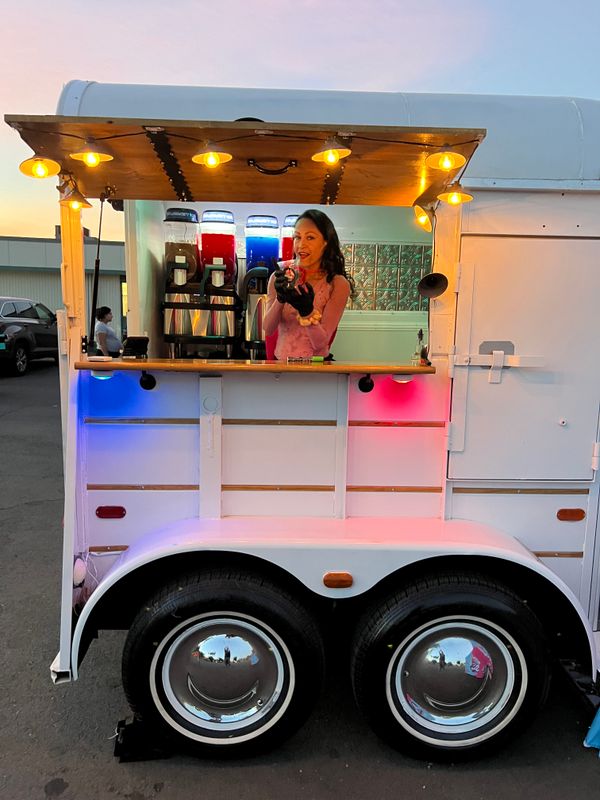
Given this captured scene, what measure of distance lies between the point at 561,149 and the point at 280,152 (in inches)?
47.6

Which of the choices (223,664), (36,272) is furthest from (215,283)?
(36,272)

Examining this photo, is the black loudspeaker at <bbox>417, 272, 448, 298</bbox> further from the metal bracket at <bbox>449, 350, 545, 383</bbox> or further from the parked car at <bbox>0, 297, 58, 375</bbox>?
the parked car at <bbox>0, 297, 58, 375</bbox>

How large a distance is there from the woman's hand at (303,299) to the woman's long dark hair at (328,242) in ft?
0.75

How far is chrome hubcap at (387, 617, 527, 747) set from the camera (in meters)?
2.29

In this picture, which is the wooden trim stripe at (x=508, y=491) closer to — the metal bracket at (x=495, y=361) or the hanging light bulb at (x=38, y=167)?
the metal bracket at (x=495, y=361)

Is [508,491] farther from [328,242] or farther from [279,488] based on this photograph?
[328,242]

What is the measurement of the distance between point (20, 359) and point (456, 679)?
16088mm

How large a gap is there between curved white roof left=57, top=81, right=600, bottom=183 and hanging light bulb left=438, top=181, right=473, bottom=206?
0.14 metres

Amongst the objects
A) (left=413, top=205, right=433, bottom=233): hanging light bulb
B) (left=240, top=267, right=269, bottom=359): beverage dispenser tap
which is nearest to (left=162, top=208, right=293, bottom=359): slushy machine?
(left=240, top=267, right=269, bottom=359): beverage dispenser tap

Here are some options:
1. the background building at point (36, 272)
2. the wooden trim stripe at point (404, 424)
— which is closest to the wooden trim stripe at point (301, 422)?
the wooden trim stripe at point (404, 424)

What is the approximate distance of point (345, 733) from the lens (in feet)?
8.36

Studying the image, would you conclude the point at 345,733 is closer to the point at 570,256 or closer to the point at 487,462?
the point at 487,462

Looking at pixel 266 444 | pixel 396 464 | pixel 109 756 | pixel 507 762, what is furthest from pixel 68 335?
pixel 507 762

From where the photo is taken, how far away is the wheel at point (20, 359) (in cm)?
1527
